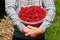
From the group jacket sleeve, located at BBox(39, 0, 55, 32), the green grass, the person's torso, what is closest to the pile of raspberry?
jacket sleeve, located at BBox(39, 0, 55, 32)

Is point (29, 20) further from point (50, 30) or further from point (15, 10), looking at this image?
point (50, 30)

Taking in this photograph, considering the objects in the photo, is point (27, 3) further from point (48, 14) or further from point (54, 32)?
point (54, 32)

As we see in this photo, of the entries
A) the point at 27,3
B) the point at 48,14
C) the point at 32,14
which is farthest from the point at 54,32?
the point at 32,14

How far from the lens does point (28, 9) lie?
2.31 m

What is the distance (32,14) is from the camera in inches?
89.0

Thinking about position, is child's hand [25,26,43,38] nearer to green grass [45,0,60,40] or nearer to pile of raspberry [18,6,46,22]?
pile of raspberry [18,6,46,22]

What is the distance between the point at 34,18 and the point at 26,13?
0.09 metres

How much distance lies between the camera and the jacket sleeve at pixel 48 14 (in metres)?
2.31

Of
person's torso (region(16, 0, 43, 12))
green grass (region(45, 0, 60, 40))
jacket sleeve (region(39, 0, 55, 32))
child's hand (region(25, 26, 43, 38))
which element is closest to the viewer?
child's hand (region(25, 26, 43, 38))

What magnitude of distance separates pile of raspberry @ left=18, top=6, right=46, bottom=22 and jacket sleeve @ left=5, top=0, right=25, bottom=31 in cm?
6

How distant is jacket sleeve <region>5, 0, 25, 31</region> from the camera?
7.61 ft

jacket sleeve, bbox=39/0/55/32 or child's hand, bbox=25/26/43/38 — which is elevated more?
jacket sleeve, bbox=39/0/55/32

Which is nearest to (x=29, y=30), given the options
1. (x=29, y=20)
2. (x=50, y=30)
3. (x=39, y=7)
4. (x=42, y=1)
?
(x=29, y=20)

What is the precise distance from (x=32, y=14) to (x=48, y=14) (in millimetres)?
184
